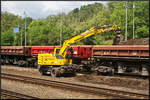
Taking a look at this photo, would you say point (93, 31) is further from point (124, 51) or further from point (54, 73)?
point (54, 73)

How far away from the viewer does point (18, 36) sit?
46.5 meters

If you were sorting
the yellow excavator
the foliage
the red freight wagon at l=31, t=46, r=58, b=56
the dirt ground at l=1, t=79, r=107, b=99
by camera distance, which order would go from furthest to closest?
the foliage
the red freight wagon at l=31, t=46, r=58, b=56
the yellow excavator
the dirt ground at l=1, t=79, r=107, b=99

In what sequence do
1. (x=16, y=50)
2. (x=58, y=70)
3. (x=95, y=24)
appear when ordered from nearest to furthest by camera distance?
1. (x=58, y=70)
2. (x=16, y=50)
3. (x=95, y=24)

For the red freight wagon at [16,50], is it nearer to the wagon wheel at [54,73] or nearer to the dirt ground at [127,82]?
the wagon wheel at [54,73]

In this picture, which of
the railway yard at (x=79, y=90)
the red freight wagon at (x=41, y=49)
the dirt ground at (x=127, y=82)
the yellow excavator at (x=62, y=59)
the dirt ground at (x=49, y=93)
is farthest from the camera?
the red freight wagon at (x=41, y=49)

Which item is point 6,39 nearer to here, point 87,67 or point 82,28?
point 82,28

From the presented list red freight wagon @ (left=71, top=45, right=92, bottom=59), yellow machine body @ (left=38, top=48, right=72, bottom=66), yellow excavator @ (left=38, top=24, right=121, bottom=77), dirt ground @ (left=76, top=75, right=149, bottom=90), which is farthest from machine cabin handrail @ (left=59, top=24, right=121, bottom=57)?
dirt ground @ (left=76, top=75, right=149, bottom=90)

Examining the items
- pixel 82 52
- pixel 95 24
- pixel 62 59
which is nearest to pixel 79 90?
pixel 62 59

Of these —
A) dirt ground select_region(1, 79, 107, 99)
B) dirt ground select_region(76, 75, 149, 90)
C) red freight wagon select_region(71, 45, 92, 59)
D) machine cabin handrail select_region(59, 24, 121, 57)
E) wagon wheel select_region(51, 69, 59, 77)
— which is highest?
machine cabin handrail select_region(59, 24, 121, 57)

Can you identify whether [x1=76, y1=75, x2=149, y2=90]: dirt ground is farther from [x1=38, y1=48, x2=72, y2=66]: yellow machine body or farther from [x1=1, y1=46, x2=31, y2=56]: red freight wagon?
[x1=1, y1=46, x2=31, y2=56]: red freight wagon

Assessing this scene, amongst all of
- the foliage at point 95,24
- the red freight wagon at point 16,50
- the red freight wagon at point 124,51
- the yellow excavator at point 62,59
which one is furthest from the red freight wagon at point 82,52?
the foliage at point 95,24

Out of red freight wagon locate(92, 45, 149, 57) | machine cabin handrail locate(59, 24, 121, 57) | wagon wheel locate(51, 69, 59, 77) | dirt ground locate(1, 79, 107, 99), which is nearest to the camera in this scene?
dirt ground locate(1, 79, 107, 99)

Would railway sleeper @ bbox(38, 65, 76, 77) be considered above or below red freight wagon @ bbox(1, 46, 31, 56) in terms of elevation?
below

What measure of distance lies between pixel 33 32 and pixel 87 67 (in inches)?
1181
